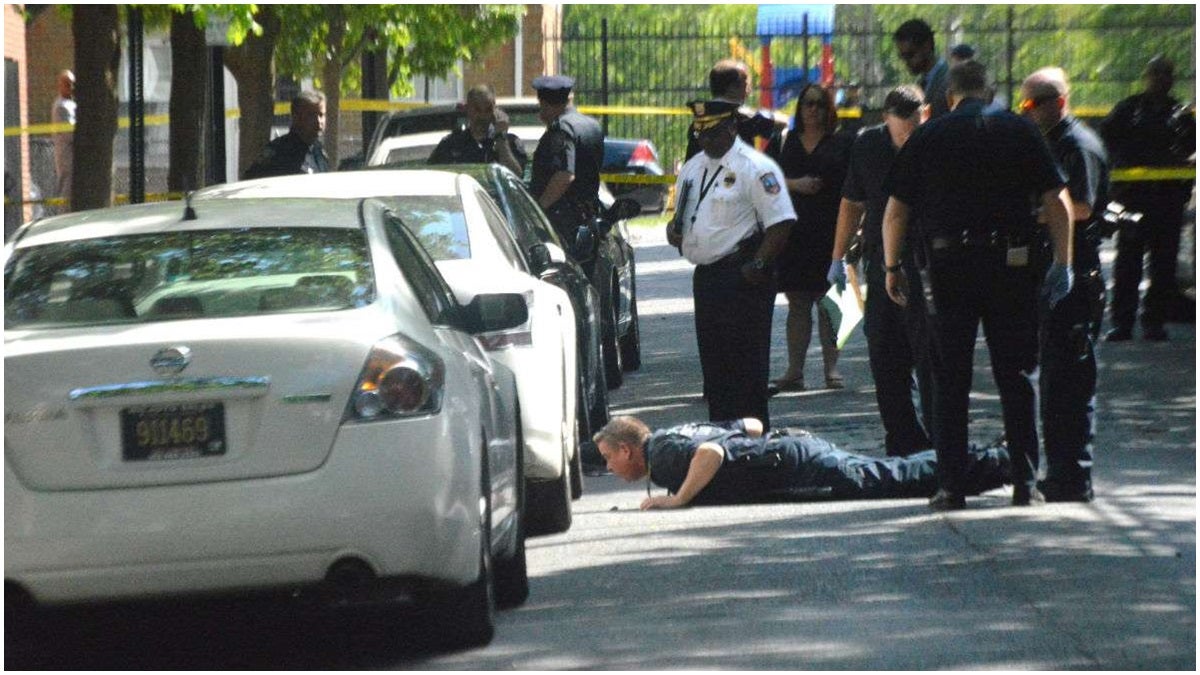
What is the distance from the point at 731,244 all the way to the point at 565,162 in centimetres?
277

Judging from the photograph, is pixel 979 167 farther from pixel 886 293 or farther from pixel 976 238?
pixel 886 293

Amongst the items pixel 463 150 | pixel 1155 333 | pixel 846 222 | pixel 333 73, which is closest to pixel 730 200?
pixel 846 222

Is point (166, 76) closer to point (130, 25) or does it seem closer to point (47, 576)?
point (130, 25)

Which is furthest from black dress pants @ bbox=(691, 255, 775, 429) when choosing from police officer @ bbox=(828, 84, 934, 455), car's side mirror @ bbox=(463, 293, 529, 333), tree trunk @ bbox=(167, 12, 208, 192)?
tree trunk @ bbox=(167, 12, 208, 192)

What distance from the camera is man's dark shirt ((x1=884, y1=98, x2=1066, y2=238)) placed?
9141 millimetres

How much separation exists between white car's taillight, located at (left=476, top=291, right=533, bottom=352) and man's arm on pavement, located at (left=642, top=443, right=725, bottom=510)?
1176mm

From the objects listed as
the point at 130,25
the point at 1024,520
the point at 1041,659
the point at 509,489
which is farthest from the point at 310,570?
the point at 130,25

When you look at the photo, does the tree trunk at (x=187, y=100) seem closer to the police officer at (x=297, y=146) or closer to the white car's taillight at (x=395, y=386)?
the police officer at (x=297, y=146)

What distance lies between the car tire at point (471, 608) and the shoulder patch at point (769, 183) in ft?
15.5

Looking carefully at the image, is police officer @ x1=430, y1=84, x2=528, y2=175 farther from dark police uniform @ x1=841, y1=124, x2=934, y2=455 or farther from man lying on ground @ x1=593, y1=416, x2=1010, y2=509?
man lying on ground @ x1=593, y1=416, x2=1010, y2=509

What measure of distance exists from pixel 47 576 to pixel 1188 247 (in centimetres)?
1133

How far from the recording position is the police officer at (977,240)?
915 cm

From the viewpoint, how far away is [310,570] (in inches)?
254

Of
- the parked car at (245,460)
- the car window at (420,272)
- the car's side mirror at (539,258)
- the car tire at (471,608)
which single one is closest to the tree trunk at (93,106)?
the car's side mirror at (539,258)
